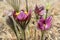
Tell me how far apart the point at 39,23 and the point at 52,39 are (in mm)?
485

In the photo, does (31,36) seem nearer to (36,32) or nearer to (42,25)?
(36,32)

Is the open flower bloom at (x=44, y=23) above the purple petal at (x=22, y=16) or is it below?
below

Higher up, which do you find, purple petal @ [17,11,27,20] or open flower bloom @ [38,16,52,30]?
purple petal @ [17,11,27,20]

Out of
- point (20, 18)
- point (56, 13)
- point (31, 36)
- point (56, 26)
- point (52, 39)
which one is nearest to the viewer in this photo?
point (20, 18)

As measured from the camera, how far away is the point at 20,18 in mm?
909

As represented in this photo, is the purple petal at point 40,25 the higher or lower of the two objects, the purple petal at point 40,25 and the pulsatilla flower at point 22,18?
the lower

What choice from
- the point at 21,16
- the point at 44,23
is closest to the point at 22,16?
the point at 21,16

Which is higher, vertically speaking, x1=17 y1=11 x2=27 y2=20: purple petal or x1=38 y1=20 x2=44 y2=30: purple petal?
x1=17 y1=11 x2=27 y2=20: purple petal

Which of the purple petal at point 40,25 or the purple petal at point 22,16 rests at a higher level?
the purple petal at point 22,16

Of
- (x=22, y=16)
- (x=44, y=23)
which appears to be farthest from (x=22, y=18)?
(x=44, y=23)

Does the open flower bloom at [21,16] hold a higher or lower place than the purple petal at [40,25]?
higher

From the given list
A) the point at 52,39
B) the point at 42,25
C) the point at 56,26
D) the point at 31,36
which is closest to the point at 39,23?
the point at 42,25

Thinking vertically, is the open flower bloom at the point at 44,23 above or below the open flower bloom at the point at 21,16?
below

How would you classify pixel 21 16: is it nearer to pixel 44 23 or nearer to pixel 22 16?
pixel 22 16
